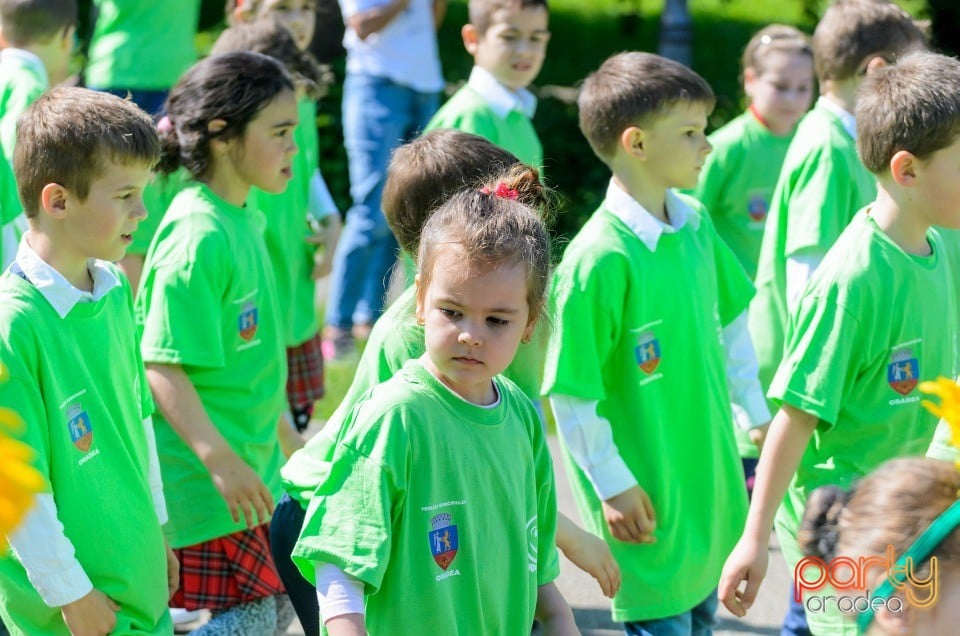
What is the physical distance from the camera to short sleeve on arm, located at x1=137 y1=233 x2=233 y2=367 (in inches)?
151

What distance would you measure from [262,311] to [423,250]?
136cm

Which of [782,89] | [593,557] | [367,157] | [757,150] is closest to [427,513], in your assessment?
[593,557]

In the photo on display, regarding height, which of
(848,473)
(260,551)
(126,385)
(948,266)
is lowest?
(260,551)

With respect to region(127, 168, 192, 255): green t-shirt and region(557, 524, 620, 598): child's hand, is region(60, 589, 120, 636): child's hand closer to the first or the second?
region(557, 524, 620, 598): child's hand

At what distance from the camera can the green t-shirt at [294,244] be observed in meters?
5.51

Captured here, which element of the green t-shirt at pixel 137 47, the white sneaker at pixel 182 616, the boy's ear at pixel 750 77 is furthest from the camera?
the green t-shirt at pixel 137 47

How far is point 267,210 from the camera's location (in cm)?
557

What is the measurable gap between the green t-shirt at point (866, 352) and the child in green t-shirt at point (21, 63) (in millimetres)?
2965

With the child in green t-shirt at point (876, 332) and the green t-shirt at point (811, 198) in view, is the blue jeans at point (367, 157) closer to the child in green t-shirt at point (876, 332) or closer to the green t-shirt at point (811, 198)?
the green t-shirt at point (811, 198)

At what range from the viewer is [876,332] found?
3.52m

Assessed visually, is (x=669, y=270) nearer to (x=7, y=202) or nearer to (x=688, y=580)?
(x=688, y=580)

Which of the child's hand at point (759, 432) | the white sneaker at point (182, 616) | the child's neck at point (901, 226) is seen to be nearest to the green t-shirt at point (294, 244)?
the white sneaker at point (182, 616)

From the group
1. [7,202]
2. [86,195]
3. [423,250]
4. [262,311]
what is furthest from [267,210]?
[423,250]

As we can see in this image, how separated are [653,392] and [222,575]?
1331 mm
